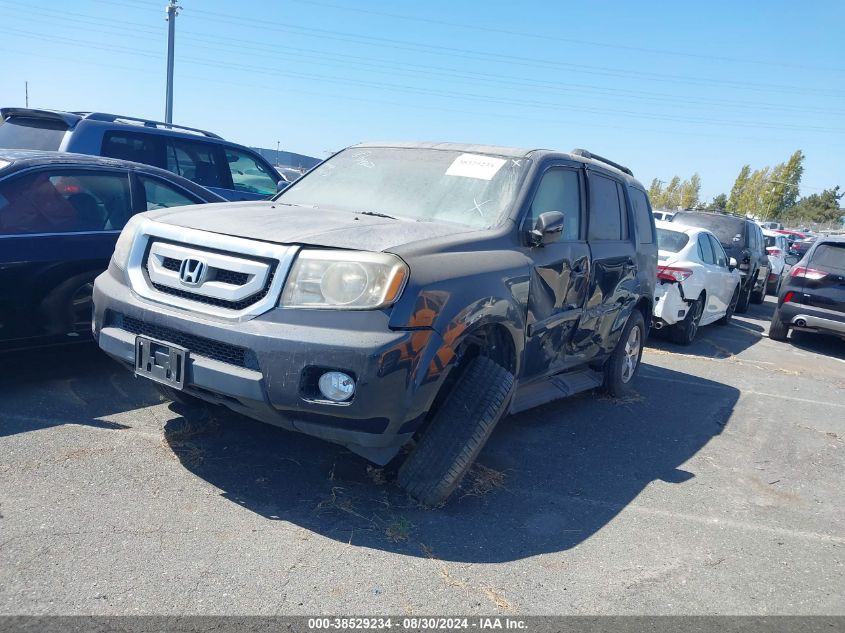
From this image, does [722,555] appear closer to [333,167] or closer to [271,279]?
[271,279]

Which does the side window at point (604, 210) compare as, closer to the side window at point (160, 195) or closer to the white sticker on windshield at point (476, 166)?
the white sticker on windshield at point (476, 166)

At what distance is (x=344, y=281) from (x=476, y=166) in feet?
5.38

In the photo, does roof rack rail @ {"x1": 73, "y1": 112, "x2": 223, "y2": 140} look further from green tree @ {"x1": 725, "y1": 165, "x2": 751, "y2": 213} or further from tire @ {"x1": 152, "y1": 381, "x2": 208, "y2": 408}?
green tree @ {"x1": 725, "y1": 165, "x2": 751, "y2": 213}

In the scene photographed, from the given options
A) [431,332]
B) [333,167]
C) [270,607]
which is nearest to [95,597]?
[270,607]

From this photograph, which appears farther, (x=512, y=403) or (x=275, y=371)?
(x=512, y=403)

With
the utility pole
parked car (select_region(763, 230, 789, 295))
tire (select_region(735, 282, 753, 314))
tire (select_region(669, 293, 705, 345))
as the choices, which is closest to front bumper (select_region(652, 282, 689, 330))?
tire (select_region(669, 293, 705, 345))

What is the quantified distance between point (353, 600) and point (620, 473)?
7.56ft

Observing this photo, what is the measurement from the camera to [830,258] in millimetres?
10188

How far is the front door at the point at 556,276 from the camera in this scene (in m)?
4.21

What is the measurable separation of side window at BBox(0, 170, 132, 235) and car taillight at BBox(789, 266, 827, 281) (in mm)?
9130

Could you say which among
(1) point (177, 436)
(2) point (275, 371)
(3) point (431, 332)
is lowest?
(1) point (177, 436)

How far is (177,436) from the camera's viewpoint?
412cm

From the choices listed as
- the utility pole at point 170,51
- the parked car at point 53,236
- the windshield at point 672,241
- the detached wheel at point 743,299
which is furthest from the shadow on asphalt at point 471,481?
the utility pole at point 170,51

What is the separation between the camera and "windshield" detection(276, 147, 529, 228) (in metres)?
4.18
